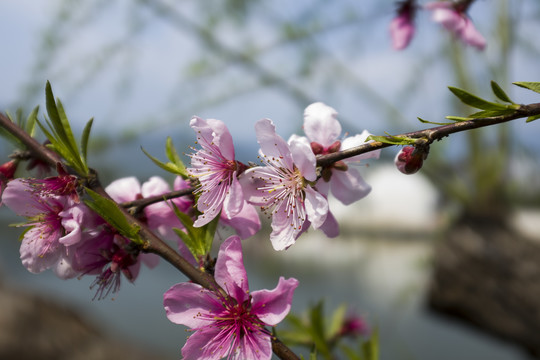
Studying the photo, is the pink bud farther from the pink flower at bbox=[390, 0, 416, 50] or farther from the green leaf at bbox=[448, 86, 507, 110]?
the pink flower at bbox=[390, 0, 416, 50]

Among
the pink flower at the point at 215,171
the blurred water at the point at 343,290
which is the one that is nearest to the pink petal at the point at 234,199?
the pink flower at the point at 215,171

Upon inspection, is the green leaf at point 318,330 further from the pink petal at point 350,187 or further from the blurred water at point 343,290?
the blurred water at point 343,290

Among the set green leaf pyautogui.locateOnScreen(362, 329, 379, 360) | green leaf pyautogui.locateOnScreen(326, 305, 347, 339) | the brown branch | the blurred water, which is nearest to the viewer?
the brown branch

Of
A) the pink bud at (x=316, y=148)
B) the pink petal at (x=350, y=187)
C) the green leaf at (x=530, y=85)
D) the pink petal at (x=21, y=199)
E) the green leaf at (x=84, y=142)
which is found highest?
the green leaf at (x=530, y=85)

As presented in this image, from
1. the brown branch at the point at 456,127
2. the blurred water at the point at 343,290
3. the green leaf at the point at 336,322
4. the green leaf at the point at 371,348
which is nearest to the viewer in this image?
the brown branch at the point at 456,127

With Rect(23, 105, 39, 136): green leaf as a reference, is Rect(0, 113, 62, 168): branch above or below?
below

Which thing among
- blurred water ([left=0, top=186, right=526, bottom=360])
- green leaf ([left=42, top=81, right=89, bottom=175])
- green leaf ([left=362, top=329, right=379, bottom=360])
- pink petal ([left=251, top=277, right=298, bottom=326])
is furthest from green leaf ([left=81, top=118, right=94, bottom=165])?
blurred water ([left=0, top=186, right=526, bottom=360])

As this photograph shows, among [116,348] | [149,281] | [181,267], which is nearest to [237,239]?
[181,267]

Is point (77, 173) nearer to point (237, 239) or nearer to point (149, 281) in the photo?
point (237, 239)
